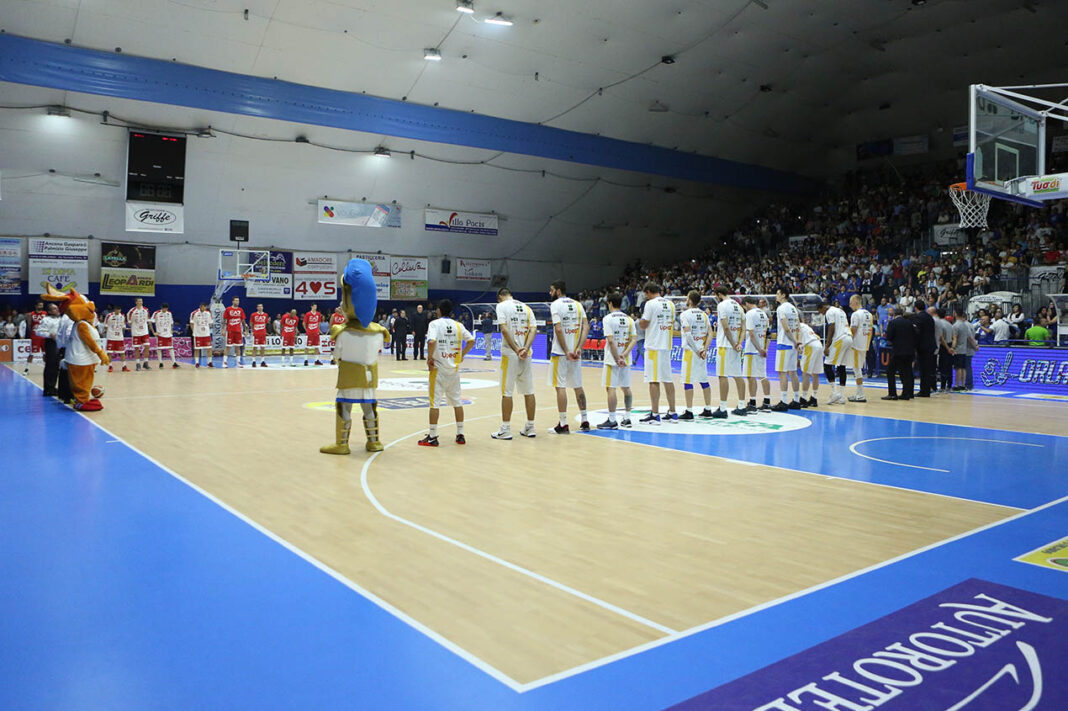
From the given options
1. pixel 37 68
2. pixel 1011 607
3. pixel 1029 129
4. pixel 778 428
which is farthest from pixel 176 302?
pixel 1011 607

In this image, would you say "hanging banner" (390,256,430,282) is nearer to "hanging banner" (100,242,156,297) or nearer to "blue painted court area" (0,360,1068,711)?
"hanging banner" (100,242,156,297)

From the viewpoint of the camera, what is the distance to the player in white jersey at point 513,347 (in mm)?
8852

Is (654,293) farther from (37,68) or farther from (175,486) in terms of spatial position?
(37,68)

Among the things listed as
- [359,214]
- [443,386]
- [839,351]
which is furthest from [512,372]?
[359,214]

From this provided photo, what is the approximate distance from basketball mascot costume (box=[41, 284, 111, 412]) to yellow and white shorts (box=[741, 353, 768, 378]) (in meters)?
9.88

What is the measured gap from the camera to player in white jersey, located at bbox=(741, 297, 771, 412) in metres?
11.3

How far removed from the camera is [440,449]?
8469 millimetres

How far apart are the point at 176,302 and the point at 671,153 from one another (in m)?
19.1

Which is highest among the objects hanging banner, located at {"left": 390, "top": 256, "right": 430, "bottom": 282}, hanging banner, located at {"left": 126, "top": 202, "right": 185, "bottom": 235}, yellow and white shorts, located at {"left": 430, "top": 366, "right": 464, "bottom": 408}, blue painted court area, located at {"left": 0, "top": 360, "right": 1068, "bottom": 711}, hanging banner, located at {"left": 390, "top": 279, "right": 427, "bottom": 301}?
hanging banner, located at {"left": 126, "top": 202, "right": 185, "bottom": 235}

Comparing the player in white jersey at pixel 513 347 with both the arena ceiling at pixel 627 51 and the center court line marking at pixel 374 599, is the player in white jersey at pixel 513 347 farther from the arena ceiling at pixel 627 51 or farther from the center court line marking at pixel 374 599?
the arena ceiling at pixel 627 51

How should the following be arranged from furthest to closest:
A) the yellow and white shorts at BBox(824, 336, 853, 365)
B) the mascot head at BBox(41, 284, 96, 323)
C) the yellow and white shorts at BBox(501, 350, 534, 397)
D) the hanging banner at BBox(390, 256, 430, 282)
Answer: the hanging banner at BBox(390, 256, 430, 282) < the yellow and white shorts at BBox(824, 336, 853, 365) < the mascot head at BBox(41, 284, 96, 323) < the yellow and white shorts at BBox(501, 350, 534, 397)

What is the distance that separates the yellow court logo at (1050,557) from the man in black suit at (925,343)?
378 inches

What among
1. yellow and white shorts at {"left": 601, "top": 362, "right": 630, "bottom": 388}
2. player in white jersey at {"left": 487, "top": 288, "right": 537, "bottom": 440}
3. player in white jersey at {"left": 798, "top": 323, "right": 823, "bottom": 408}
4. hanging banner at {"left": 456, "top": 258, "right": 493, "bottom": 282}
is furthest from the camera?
hanging banner at {"left": 456, "top": 258, "right": 493, "bottom": 282}

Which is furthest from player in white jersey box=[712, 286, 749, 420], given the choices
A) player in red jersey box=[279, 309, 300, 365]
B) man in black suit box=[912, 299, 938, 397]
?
player in red jersey box=[279, 309, 300, 365]
